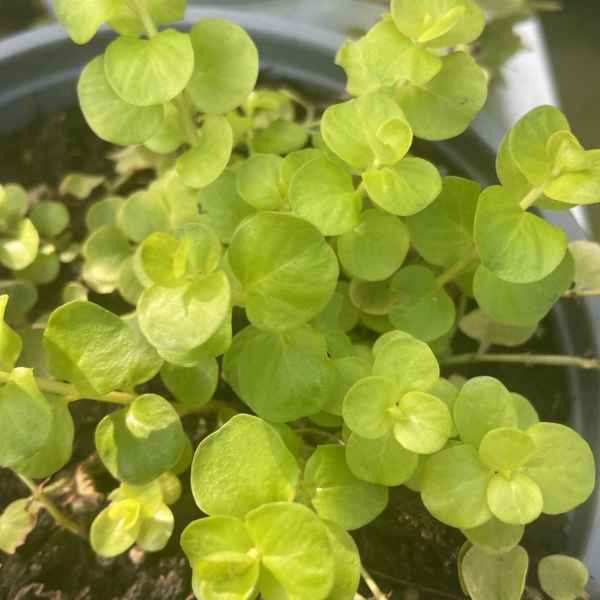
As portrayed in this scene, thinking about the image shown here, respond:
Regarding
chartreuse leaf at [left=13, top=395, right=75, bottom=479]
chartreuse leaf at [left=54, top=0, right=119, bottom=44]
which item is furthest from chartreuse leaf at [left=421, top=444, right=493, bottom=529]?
chartreuse leaf at [left=54, top=0, right=119, bottom=44]

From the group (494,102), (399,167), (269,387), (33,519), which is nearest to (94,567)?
(33,519)

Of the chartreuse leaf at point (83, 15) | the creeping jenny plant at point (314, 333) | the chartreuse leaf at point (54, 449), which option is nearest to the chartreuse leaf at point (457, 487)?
the creeping jenny plant at point (314, 333)

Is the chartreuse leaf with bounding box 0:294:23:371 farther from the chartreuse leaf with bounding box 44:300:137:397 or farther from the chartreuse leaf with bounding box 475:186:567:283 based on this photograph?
the chartreuse leaf with bounding box 475:186:567:283

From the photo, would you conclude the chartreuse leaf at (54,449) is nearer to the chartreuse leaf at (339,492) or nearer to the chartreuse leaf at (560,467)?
the chartreuse leaf at (339,492)

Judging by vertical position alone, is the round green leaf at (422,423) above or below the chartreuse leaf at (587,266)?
above

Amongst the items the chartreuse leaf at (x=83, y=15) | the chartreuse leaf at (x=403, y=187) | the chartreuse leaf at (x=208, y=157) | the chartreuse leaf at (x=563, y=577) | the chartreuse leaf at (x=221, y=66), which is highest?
the chartreuse leaf at (x=83, y=15)

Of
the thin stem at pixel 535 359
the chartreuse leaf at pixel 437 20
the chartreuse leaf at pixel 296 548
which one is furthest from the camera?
the thin stem at pixel 535 359

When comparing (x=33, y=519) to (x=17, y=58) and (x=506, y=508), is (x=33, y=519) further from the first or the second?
(x=17, y=58)
